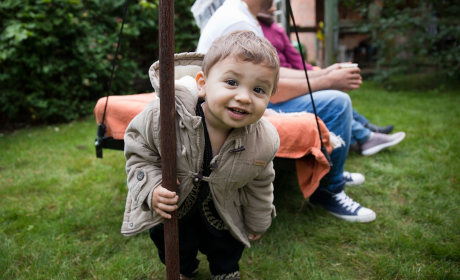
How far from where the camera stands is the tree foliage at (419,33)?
5.73 meters

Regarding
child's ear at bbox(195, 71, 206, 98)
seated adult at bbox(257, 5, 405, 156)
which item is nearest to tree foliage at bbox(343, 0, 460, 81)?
seated adult at bbox(257, 5, 405, 156)

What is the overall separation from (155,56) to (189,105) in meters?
5.29

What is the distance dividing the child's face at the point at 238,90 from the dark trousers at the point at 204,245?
1.75 ft

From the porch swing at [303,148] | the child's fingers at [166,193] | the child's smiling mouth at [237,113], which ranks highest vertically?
the child's smiling mouth at [237,113]

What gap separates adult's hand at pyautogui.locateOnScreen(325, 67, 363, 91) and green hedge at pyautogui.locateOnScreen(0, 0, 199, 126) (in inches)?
143

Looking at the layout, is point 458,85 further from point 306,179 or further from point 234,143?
point 234,143

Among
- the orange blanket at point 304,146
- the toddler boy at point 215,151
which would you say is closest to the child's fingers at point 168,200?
the toddler boy at point 215,151

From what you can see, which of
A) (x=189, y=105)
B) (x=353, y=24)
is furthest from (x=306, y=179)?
(x=353, y=24)

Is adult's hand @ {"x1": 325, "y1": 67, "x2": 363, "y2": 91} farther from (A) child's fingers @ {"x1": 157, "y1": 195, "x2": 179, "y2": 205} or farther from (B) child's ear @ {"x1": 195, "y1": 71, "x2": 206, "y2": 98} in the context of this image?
(A) child's fingers @ {"x1": 157, "y1": 195, "x2": 179, "y2": 205}

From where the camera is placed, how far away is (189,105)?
4.14 feet

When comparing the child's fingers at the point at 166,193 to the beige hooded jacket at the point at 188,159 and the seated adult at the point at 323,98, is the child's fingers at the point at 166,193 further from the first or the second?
the seated adult at the point at 323,98

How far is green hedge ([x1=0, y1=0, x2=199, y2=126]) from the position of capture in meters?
4.24

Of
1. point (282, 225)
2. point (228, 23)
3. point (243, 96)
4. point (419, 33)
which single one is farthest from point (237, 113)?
point (419, 33)

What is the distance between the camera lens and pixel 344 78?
222 cm
